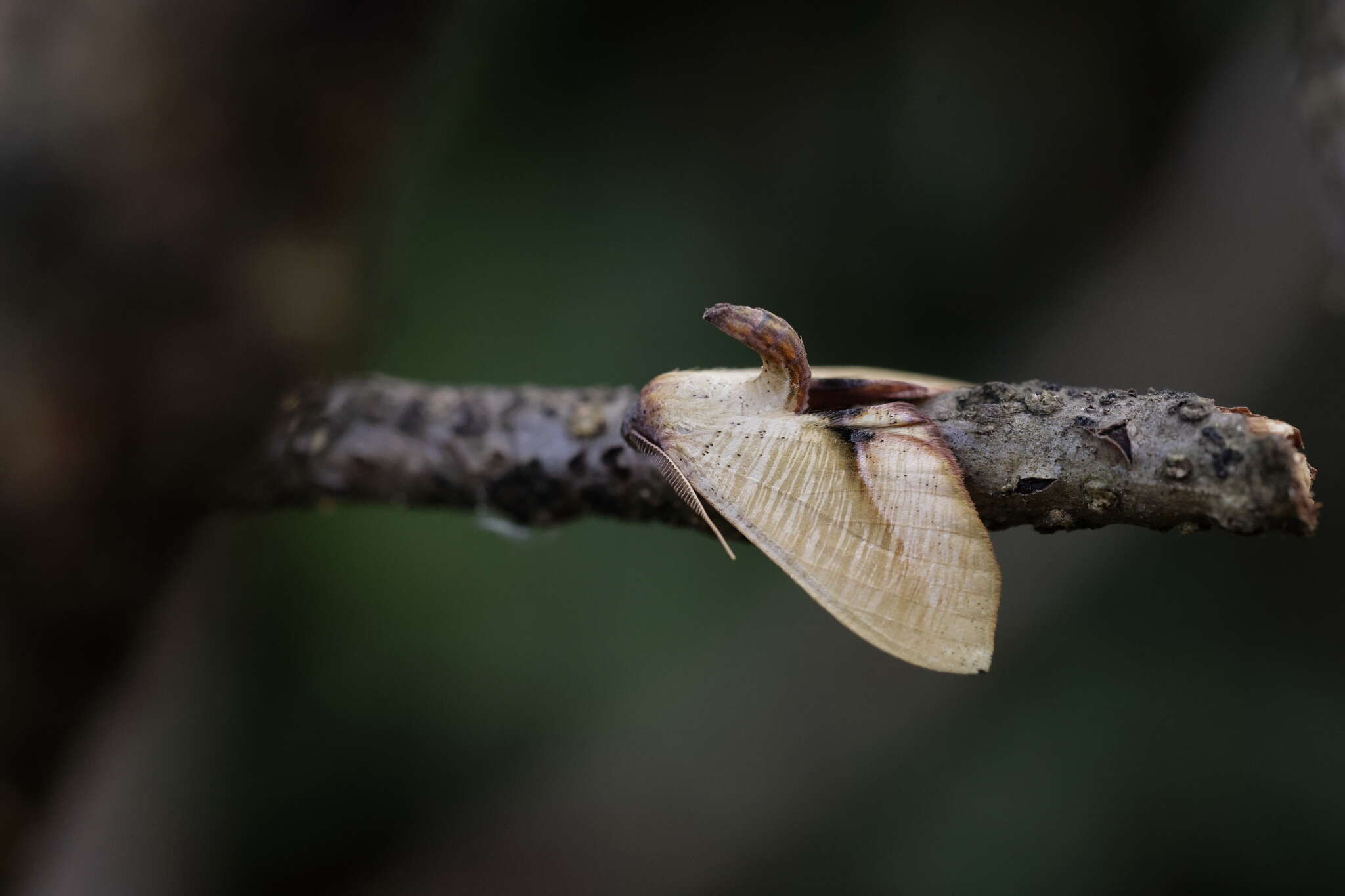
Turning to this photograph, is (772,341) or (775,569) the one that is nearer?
(772,341)

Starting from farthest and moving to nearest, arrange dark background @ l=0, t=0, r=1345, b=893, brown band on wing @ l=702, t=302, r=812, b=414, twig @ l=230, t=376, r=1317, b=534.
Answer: dark background @ l=0, t=0, r=1345, b=893
brown band on wing @ l=702, t=302, r=812, b=414
twig @ l=230, t=376, r=1317, b=534

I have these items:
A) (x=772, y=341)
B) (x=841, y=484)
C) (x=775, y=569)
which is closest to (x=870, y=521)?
(x=841, y=484)

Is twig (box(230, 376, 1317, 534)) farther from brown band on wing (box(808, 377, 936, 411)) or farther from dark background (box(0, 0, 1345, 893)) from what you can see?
dark background (box(0, 0, 1345, 893))

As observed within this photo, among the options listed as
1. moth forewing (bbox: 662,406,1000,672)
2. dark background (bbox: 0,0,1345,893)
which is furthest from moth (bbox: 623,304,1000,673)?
dark background (bbox: 0,0,1345,893)

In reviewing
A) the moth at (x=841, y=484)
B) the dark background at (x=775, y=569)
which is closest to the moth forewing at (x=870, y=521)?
the moth at (x=841, y=484)

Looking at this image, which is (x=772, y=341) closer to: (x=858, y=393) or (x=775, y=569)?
(x=858, y=393)

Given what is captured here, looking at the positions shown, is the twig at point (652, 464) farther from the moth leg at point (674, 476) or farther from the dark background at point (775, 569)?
the dark background at point (775, 569)
